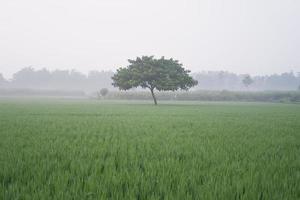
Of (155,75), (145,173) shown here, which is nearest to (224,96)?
(155,75)

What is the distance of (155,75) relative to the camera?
42438 millimetres

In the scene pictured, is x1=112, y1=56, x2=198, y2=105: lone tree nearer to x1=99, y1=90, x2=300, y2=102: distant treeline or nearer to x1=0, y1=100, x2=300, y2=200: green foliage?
x1=0, y1=100, x2=300, y2=200: green foliage

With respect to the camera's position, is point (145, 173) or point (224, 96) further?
point (224, 96)

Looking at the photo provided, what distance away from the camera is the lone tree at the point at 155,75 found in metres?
41.8

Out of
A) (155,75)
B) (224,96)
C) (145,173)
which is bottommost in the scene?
(145,173)

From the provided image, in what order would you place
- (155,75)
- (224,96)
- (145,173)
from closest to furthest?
(145,173) → (155,75) → (224,96)

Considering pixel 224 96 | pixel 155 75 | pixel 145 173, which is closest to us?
pixel 145 173

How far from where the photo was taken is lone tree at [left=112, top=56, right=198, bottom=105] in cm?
4184

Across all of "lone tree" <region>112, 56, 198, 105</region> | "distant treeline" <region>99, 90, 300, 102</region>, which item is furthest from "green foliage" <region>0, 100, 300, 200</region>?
"distant treeline" <region>99, 90, 300, 102</region>

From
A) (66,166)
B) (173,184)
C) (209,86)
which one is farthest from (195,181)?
(209,86)

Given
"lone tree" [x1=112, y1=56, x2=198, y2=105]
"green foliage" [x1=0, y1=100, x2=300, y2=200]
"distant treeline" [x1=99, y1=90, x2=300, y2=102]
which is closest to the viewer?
"green foliage" [x1=0, y1=100, x2=300, y2=200]

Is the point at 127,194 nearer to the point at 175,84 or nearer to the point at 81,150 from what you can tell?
the point at 81,150

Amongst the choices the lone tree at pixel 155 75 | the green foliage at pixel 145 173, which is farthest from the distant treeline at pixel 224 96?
the green foliage at pixel 145 173

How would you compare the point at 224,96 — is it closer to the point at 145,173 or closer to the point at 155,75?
the point at 155,75
